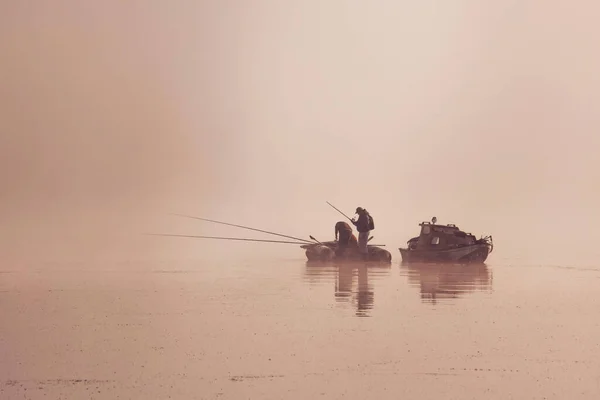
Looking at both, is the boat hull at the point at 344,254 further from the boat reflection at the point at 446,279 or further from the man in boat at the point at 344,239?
the boat reflection at the point at 446,279

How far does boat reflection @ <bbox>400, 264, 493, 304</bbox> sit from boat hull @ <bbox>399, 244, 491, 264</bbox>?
55cm

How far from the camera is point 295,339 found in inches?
465

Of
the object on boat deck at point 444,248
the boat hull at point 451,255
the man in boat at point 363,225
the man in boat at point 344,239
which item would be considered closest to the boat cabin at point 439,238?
the object on boat deck at point 444,248

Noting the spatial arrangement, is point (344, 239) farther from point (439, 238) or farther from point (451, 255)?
point (451, 255)

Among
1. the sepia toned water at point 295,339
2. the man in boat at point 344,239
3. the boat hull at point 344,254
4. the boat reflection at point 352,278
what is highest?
the man in boat at point 344,239

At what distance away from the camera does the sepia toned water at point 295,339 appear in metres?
9.16

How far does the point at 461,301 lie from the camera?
16375 millimetres

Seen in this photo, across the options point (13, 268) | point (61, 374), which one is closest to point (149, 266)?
point (13, 268)

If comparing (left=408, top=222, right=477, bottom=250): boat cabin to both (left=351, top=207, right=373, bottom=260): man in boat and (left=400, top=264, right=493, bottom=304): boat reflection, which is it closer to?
(left=400, top=264, right=493, bottom=304): boat reflection

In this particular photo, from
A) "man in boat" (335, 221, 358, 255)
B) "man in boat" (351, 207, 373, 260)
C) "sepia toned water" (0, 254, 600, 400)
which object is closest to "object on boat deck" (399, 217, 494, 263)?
"man in boat" (351, 207, 373, 260)

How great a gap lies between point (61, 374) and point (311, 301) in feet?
23.5

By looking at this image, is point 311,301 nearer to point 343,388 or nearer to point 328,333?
point 328,333

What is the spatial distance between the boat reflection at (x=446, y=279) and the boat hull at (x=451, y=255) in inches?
21.6

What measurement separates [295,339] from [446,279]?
10.2m
